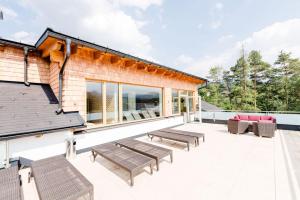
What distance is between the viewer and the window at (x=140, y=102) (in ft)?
21.4

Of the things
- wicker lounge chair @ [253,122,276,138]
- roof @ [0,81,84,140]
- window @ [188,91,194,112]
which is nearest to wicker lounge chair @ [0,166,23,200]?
roof @ [0,81,84,140]

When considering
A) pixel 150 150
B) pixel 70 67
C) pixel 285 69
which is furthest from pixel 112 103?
pixel 285 69

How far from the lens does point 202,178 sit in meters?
3.05

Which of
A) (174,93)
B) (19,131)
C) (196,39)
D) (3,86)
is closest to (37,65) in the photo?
(3,86)

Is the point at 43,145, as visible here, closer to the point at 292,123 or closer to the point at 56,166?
the point at 56,166

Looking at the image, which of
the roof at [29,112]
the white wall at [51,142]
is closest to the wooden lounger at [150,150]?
the white wall at [51,142]

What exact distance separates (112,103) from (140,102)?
1.83 m

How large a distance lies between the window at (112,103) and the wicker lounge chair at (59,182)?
2812 mm

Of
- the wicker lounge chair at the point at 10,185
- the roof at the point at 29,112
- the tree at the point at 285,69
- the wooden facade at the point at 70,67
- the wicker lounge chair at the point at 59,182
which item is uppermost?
the tree at the point at 285,69

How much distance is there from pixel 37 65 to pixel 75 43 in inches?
73.9

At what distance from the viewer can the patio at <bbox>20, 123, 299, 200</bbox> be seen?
2.53 m

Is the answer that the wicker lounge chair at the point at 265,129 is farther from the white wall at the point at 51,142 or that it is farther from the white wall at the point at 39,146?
the white wall at the point at 39,146

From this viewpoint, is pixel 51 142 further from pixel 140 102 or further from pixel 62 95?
Result: pixel 140 102

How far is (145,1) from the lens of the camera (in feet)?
24.5
